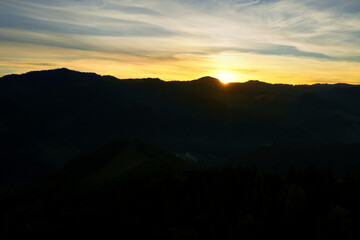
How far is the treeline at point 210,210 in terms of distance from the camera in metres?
64.3


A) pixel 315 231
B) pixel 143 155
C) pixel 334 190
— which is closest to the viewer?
pixel 315 231

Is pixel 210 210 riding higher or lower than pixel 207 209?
higher

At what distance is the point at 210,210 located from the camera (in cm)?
7281

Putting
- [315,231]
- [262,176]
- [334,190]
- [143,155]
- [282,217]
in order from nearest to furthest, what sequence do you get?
[315,231]
[282,217]
[334,190]
[262,176]
[143,155]

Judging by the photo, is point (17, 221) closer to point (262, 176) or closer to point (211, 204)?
point (211, 204)

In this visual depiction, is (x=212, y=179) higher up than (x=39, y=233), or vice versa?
(x=212, y=179)

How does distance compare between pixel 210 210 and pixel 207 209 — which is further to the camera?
pixel 207 209

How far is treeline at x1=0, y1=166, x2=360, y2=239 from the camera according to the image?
2532 inches

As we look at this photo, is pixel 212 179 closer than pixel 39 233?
No

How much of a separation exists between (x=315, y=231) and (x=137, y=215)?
129 ft

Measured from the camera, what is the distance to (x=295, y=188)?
259 feet

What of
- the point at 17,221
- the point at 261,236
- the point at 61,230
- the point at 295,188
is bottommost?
the point at 17,221

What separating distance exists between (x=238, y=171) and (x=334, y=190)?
2561 centimetres

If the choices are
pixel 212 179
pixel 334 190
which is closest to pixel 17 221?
pixel 212 179
